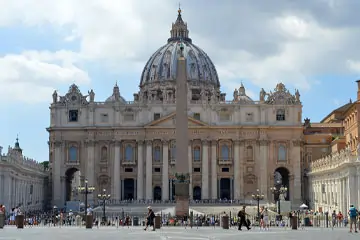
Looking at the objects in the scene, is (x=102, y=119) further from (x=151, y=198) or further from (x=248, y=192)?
(x=248, y=192)

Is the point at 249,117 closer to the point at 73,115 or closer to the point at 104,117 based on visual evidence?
the point at 104,117

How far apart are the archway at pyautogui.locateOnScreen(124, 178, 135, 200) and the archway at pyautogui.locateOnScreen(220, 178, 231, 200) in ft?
39.5

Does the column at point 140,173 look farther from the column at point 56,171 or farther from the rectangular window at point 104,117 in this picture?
the column at point 56,171

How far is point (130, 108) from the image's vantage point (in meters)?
93.4

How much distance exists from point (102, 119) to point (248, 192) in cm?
2215

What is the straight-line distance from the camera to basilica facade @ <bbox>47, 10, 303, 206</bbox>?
92.0 m

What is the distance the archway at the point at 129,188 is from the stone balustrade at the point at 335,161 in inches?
973

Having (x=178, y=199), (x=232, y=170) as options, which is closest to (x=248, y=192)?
(x=232, y=170)

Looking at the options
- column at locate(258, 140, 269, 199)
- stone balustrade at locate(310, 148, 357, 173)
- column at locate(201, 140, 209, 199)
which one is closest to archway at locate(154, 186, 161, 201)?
column at locate(201, 140, 209, 199)

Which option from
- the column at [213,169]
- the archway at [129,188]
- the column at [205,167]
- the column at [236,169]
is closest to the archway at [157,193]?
the archway at [129,188]

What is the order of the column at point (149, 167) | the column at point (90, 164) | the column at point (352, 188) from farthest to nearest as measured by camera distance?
1. the column at point (90, 164)
2. the column at point (149, 167)
3. the column at point (352, 188)

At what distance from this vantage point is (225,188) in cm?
9325

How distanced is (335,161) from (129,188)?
124ft

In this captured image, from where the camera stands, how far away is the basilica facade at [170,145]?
92.0 m
